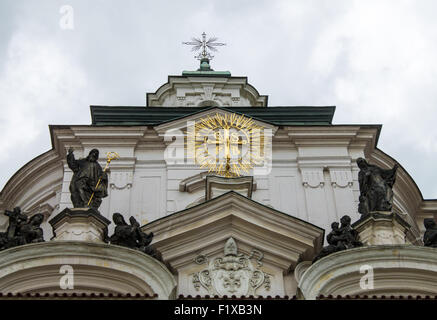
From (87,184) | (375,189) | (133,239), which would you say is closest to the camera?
(133,239)

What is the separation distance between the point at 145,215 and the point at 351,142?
17.9 feet

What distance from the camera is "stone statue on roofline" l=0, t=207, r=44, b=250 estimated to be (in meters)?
14.6

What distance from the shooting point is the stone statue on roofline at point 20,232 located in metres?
14.6

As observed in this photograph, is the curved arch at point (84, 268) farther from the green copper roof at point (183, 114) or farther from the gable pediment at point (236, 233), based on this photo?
the green copper roof at point (183, 114)

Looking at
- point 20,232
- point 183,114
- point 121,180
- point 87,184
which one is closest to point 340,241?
point 87,184

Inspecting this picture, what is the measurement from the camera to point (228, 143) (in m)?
19.7

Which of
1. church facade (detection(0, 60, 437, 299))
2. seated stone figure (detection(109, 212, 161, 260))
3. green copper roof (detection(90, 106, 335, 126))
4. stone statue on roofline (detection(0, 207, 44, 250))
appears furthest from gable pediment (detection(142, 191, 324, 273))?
green copper roof (detection(90, 106, 335, 126))

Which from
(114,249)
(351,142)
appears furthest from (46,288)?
(351,142)

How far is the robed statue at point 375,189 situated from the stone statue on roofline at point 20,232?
618cm

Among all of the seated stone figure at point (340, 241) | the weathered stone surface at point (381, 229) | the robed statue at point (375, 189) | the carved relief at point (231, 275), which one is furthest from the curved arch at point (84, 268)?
the robed statue at point (375, 189)

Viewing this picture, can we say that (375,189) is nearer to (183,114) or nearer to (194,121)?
(194,121)

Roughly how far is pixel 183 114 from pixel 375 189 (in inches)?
306

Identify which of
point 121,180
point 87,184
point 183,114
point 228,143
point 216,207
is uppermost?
point 183,114
